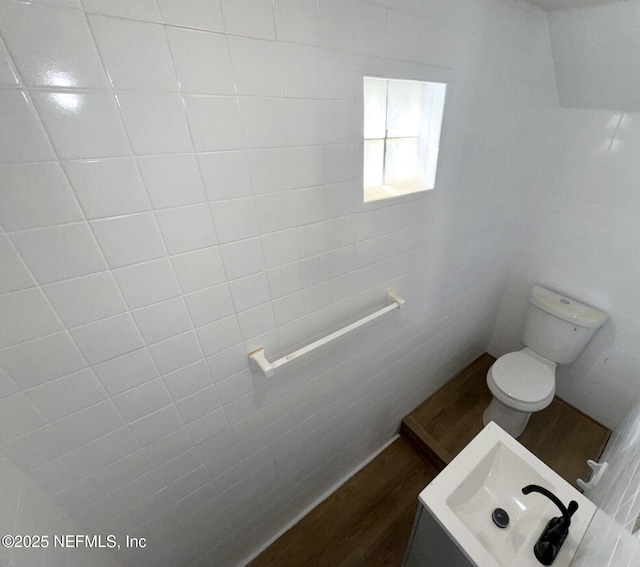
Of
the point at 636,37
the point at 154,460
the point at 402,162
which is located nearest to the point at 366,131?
the point at 402,162

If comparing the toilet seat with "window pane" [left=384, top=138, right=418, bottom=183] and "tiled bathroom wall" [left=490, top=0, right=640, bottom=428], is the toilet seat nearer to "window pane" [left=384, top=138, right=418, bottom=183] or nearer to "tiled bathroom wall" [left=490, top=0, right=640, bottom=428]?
"tiled bathroom wall" [left=490, top=0, right=640, bottom=428]

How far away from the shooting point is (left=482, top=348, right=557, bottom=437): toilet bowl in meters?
1.57

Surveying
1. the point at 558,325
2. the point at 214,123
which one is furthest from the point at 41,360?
the point at 558,325

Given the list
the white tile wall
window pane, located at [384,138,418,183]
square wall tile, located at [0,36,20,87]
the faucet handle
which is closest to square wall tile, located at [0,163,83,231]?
square wall tile, located at [0,36,20,87]

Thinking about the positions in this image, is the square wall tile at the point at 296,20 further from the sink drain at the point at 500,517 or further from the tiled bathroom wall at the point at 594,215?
the sink drain at the point at 500,517

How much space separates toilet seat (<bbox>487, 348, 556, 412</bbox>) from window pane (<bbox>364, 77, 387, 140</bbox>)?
1.52 meters

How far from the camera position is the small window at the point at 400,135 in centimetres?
104

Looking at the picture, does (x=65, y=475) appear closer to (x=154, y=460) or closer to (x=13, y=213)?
(x=154, y=460)

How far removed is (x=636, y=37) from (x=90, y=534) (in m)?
2.62

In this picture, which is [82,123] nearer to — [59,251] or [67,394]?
[59,251]

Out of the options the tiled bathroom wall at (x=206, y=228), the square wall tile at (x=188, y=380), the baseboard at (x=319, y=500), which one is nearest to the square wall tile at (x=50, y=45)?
the tiled bathroom wall at (x=206, y=228)

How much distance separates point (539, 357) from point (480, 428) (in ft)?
1.96

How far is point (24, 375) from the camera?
0.63 meters

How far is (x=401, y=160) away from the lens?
120cm
